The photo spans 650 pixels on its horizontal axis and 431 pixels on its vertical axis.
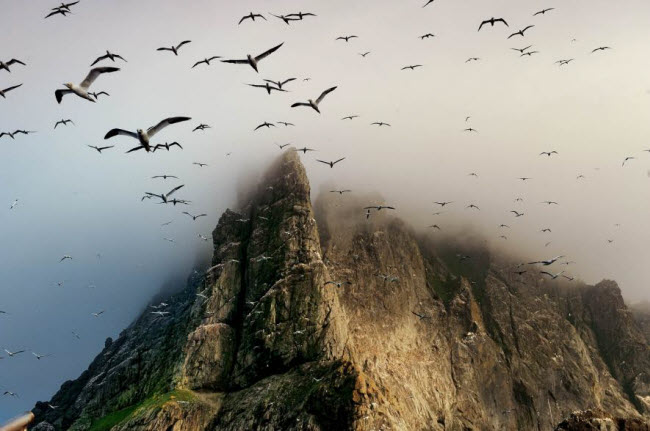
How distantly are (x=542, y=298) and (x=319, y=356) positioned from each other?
118530 millimetres

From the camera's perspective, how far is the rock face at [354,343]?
8169 centimetres

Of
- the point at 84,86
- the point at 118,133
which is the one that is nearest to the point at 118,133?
the point at 118,133

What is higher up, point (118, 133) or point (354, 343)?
point (118, 133)

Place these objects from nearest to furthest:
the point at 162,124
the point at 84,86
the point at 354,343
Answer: the point at 162,124 → the point at 84,86 → the point at 354,343

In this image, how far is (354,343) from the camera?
367 feet

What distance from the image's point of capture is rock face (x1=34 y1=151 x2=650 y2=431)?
3216 inches

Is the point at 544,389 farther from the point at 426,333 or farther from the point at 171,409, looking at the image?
the point at 171,409

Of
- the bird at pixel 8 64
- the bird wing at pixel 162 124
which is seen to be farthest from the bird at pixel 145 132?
the bird at pixel 8 64

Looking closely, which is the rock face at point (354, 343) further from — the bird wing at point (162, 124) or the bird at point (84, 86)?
the bird wing at point (162, 124)

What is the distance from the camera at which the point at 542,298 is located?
16488cm

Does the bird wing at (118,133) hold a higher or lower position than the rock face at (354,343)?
higher

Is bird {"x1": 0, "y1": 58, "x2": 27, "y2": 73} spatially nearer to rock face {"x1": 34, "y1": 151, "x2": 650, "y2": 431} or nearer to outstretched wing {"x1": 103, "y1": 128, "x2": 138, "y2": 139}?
outstretched wing {"x1": 103, "y1": 128, "x2": 138, "y2": 139}

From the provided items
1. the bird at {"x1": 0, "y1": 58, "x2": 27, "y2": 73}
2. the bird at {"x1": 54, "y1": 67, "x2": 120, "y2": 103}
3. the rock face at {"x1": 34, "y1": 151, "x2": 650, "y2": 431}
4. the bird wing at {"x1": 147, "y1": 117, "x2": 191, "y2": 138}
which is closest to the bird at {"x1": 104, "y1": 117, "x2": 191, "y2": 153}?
the bird wing at {"x1": 147, "y1": 117, "x2": 191, "y2": 138}

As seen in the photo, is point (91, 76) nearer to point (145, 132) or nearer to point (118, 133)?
point (118, 133)
